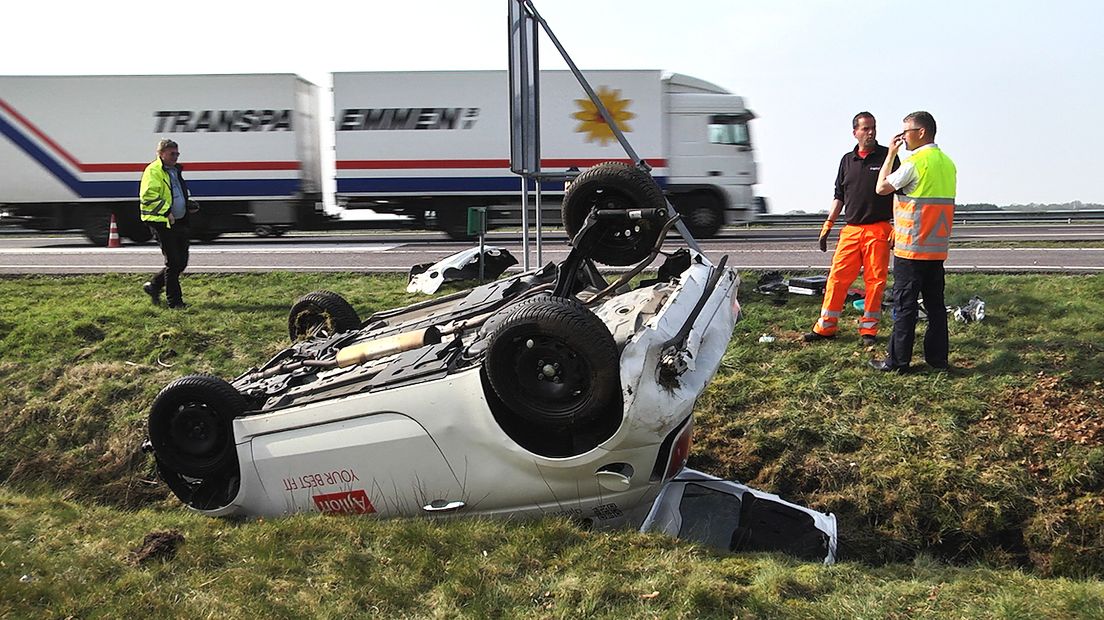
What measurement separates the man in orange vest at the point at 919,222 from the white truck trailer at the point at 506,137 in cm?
1048

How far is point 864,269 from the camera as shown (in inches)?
242

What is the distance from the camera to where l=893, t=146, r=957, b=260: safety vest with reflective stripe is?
523 cm

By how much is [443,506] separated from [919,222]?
11.6 ft

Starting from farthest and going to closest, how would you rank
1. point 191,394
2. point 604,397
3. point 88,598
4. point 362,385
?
point 191,394 < point 362,385 < point 604,397 < point 88,598

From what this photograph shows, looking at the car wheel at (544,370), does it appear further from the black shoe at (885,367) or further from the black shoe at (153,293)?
the black shoe at (153,293)

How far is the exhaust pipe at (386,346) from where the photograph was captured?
4176mm

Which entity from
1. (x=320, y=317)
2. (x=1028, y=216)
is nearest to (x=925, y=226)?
(x=320, y=317)

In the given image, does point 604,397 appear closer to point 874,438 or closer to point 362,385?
point 362,385

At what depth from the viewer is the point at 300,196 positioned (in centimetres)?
1689

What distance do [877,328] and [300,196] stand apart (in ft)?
43.6

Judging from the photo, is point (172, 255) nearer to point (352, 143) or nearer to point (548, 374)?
point (548, 374)

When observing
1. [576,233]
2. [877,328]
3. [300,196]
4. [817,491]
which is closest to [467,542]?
[576,233]

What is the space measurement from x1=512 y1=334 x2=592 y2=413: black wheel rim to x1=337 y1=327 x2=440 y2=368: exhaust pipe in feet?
2.87

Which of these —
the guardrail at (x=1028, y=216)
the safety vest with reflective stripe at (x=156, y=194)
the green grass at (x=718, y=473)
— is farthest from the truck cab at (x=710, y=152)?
the safety vest with reflective stripe at (x=156, y=194)
